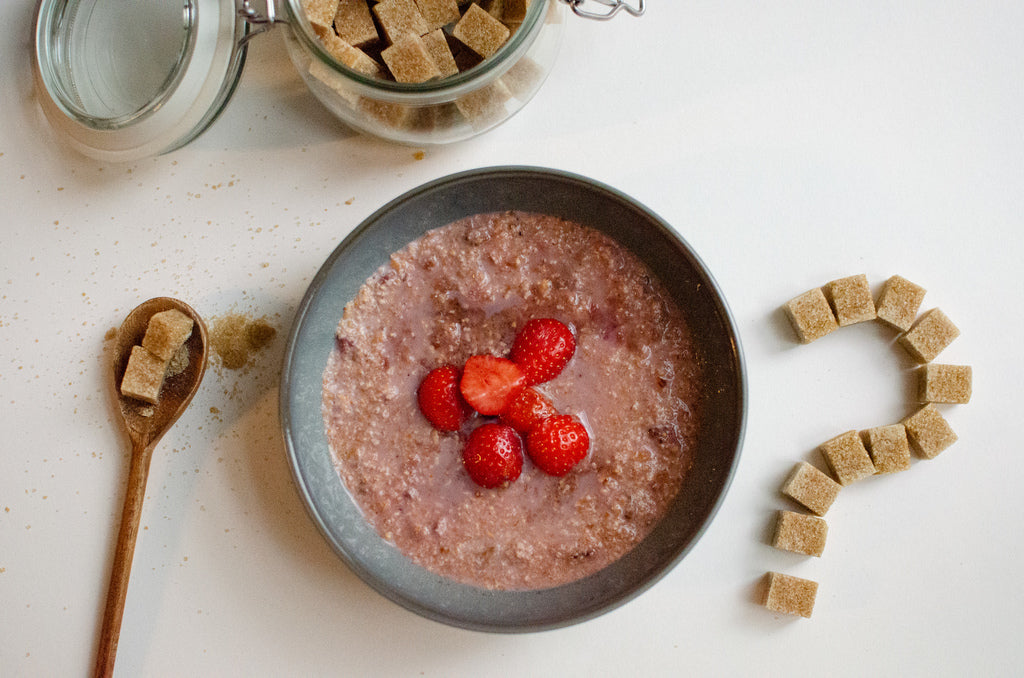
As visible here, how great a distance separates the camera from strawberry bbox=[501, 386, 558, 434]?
4.23 ft

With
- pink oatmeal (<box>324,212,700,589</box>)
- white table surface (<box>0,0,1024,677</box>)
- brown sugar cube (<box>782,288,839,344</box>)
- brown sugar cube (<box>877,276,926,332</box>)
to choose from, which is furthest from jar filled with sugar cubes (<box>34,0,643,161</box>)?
brown sugar cube (<box>877,276,926,332</box>)

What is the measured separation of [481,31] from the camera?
121 cm

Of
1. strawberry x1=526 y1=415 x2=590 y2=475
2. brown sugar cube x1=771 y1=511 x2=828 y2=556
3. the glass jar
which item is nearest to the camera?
the glass jar

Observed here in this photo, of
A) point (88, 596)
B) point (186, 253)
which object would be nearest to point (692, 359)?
point (186, 253)

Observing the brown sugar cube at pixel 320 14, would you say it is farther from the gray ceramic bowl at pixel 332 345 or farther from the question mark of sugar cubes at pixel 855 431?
the question mark of sugar cubes at pixel 855 431

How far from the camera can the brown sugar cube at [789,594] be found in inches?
54.1

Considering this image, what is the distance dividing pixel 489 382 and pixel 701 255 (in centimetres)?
49

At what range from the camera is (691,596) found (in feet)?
4.62

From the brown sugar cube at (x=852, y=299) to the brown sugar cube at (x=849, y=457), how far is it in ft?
0.71

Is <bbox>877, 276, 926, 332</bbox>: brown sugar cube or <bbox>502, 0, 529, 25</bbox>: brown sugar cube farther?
<bbox>877, 276, 926, 332</bbox>: brown sugar cube

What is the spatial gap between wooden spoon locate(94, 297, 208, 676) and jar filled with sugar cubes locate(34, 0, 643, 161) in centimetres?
35

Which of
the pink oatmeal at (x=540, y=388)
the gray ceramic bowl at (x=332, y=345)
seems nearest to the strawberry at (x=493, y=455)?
the pink oatmeal at (x=540, y=388)

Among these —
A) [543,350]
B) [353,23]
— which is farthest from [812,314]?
[353,23]

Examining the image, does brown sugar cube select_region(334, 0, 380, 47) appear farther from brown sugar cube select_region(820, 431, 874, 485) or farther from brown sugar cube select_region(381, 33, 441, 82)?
brown sugar cube select_region(820, 431, 874, 485)
